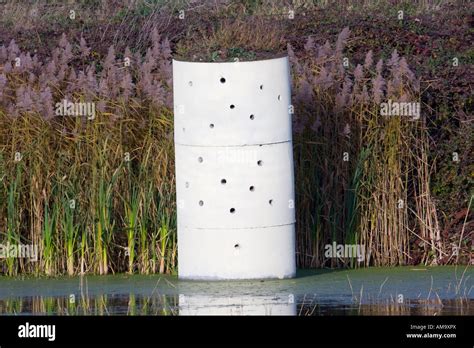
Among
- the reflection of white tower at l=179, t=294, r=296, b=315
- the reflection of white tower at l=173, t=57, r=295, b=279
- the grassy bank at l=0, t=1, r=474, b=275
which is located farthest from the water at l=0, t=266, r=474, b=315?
the grassy bank at l=0, t=1, r=474, b=275

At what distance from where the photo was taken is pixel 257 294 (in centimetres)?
1127

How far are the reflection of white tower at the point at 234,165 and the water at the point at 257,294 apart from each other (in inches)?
10.4

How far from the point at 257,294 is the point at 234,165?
3.58 feet

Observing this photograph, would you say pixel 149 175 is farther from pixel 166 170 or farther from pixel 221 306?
pixel 221 306

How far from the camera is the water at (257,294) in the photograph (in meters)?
10.8

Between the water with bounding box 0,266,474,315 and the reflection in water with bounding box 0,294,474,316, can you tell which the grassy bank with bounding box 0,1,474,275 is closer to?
the water with bounding box 0,266,474,315

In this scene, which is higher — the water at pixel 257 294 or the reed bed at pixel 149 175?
the reed bed at pixel 149 175

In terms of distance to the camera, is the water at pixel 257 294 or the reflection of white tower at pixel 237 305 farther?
the water at pixel 257 294

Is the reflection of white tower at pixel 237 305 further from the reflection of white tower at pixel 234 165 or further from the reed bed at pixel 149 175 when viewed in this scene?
the reed bed at pixel 149 175

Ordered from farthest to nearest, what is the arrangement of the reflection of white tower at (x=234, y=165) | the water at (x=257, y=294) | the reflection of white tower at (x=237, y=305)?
the reflection of white tower at (x=234, y=165) < the water at (x=257, y=294) < the reflection of white tower at (x=237, y=305)

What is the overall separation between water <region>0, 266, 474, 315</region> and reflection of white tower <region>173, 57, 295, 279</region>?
0.26 meters

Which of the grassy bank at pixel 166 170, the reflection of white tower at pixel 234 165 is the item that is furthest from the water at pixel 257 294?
the grassy bank at pixel 166 170

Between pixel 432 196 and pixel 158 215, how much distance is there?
2.66m

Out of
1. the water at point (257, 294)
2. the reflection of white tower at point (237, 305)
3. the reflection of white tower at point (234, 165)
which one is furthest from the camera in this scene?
the reflection of white tower at point (234, 165)
